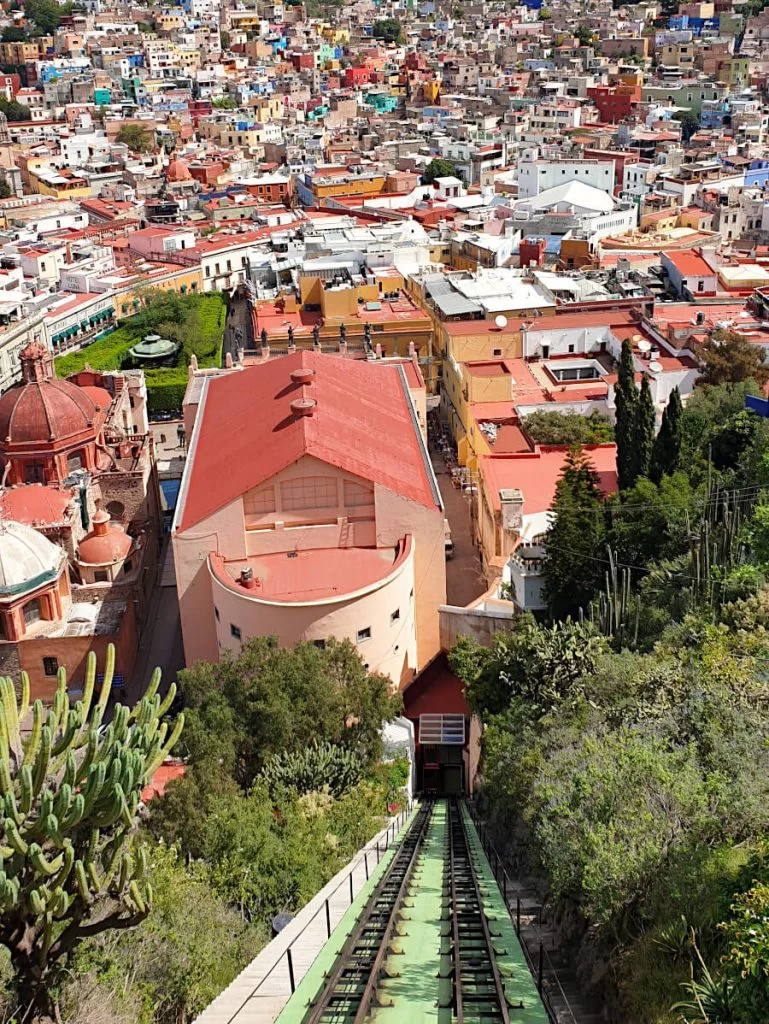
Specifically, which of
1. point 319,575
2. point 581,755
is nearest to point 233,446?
point 319,575

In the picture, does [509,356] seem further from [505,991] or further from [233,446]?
[505,991]

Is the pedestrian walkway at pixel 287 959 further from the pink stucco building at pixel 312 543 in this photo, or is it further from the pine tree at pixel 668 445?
the pine tree at pixel 668 445

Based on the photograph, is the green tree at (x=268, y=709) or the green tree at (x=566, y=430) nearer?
the green tree at (x=268, y=709)

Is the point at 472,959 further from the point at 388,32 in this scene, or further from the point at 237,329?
the point at 388,32

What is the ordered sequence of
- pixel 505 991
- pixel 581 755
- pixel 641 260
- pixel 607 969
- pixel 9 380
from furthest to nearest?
pixel 641 260 < pixel 9 380 < pixel 581 755 < pixel 607 969 < pixel 505 991

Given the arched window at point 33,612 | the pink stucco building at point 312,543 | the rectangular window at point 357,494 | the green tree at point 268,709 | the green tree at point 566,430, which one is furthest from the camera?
the green tree at point 566,430

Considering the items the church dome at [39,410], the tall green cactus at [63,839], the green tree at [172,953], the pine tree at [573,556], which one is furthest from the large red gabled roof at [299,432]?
the tall green cactus at [63,839]
